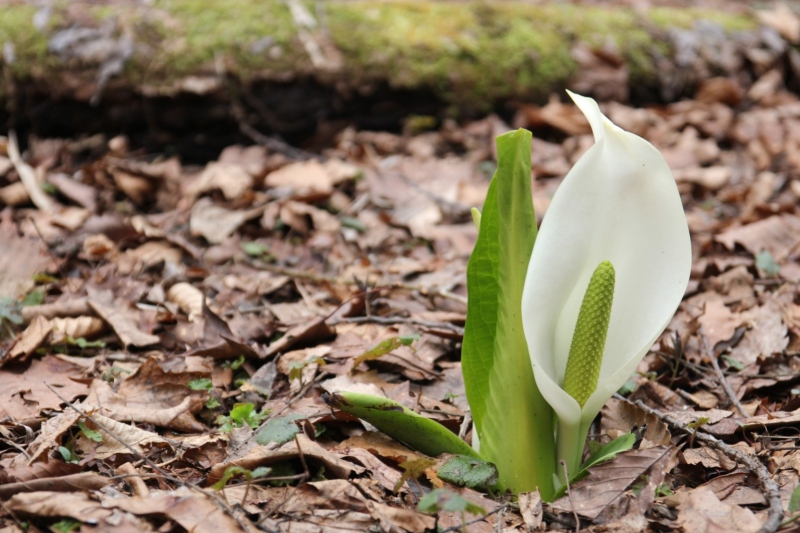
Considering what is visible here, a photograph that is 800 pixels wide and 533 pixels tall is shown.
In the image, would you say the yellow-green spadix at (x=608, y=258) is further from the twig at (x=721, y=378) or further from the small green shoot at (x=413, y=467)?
the twig at (x=721, y=378)

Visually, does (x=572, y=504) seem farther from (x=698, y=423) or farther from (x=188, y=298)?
(x=188, y=298)

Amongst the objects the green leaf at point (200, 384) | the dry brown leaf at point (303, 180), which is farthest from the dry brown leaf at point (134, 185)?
the green leaf at point (200, 384)

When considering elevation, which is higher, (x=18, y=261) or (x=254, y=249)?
(x=18, y=261)

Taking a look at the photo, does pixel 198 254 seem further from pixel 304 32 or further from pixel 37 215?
pixel 304 32

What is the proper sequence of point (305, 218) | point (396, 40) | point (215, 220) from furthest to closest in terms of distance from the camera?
point (396, 40) → point (305, 218) → point (215, 220)

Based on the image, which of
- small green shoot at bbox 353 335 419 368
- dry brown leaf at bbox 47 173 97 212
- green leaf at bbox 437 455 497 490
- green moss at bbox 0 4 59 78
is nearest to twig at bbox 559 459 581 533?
green leaf at bbox 437 455 497 490

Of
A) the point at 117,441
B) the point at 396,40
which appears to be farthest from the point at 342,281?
the point at 396,40
